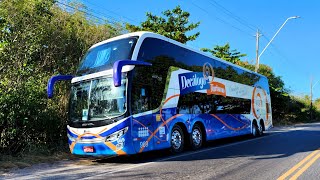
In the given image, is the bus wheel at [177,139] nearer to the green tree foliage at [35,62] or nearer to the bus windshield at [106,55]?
the bus windshield at [106,55]

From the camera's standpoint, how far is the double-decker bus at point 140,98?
10.1 m

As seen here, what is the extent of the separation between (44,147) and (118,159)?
263 cm

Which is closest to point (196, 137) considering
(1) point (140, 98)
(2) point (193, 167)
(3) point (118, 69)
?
(1) point (140, 98)

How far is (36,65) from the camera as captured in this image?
1402 cm

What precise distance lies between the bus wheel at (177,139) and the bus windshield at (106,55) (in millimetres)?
3193

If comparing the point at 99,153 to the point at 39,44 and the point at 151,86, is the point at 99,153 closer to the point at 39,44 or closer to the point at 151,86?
the point at 151,86

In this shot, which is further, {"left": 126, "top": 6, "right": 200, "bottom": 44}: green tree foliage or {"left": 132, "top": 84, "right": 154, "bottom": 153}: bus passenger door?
{"left": 126, "top": 6, "right": 200, "bottom": 44}: green tree foliage

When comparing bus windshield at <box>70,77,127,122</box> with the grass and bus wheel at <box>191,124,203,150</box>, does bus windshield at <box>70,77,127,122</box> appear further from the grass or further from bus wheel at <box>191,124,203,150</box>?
bus wheel at <box>191,124,203,150</box>

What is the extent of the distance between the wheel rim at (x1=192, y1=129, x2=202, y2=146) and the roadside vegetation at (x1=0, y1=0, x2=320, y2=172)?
182 inches

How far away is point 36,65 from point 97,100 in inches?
189

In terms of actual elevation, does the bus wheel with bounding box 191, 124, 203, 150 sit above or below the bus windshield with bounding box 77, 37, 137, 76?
below

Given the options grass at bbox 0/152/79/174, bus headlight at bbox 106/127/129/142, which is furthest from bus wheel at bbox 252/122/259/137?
bus headlight at bbox 106/127/129/142

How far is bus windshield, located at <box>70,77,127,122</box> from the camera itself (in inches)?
399

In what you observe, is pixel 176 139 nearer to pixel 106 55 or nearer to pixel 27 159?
pixel 106 55
